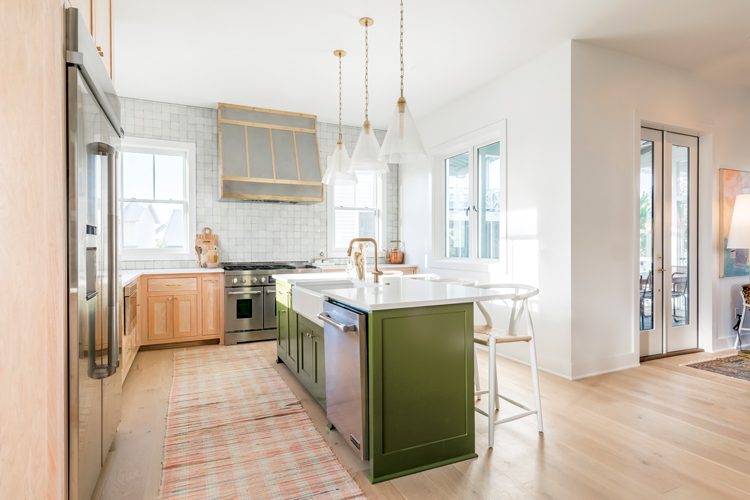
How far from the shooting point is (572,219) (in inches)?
147

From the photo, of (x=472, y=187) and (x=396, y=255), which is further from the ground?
(x=472, y=187)

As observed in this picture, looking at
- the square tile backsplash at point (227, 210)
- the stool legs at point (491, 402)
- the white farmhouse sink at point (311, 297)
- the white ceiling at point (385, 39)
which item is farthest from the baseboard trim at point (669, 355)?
the square tile backsplash at point (227, 210)

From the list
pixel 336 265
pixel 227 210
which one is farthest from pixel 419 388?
pixel 227 210

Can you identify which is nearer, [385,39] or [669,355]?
[385,39]

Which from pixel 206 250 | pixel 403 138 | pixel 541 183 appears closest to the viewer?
pixel 403 138

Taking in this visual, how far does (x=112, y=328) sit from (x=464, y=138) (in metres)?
4.24

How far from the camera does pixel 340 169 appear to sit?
343cm

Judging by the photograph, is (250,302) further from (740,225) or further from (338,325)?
(740,225)

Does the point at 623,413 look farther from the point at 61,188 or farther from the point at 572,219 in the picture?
the point at 61,188

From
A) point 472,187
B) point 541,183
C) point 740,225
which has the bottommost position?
point 740,225

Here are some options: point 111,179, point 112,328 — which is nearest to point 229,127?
point 111,179

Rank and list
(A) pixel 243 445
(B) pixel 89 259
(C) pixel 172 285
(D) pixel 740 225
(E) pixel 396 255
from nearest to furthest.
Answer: (B) pixel 89 259, (A) pixel 243 445, (D) pixel 740 225, (C) pixel 172 285, (E) pixel 396 255

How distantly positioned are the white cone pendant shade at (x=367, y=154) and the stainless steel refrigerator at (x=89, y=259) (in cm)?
148

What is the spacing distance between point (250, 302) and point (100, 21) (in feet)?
11.3
